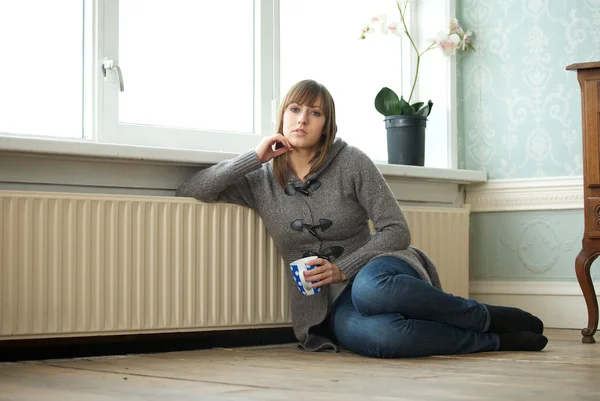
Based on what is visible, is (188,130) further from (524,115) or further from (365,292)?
(524,115)

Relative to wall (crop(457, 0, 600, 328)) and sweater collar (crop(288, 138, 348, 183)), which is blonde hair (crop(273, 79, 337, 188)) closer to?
sweater collar (crop(288, 138, 348, 183))

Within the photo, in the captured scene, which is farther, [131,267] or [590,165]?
[590,165]

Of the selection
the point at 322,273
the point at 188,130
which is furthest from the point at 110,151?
the point at 322,273

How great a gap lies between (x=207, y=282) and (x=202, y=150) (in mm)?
422

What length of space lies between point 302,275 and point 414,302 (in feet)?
1.06

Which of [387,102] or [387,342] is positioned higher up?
[387,102]

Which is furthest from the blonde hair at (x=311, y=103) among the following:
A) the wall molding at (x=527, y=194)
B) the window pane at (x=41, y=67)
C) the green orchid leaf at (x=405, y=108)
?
the wall molding at (x=527, y=194)

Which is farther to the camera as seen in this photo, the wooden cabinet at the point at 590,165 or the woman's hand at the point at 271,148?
the wooden cabinet at the point at 590,165

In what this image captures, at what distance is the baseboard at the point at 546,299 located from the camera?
3418 millimetres

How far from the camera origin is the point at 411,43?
3752 mm

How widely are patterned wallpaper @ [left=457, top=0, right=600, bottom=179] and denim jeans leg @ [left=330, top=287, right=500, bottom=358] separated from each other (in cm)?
119

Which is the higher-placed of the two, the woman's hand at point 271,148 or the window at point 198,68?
the window at point 198,68

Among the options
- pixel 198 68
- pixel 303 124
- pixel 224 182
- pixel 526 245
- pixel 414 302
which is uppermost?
pixel 198 68

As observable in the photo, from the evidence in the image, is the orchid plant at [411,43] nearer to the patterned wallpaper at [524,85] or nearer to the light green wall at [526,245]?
the patterned wallpaper at [524,85]
